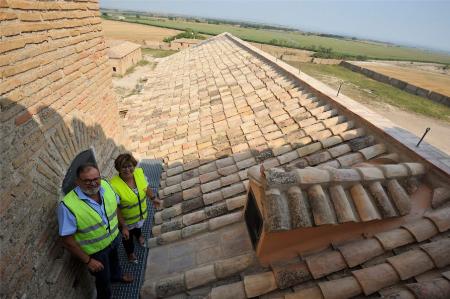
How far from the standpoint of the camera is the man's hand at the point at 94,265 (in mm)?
3021

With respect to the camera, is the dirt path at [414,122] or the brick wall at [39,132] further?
the dirt path at [414,122]

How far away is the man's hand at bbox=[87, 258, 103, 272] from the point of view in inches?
119

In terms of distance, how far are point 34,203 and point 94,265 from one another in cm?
97

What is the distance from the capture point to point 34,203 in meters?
2.72

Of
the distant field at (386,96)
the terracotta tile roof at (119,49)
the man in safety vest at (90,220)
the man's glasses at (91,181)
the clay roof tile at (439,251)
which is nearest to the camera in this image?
the clay roof tile at (439,251)

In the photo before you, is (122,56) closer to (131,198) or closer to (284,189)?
(131,198)

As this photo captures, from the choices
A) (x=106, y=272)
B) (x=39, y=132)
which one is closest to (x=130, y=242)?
(x=106, y=272)

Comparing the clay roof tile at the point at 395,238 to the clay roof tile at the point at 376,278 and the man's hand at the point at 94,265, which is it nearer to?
the clay roof tile at the point at 376,278

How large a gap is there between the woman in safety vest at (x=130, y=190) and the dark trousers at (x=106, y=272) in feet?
1.07

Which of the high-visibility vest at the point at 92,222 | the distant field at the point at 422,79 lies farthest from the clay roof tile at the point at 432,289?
the distant field at the point at 422,79

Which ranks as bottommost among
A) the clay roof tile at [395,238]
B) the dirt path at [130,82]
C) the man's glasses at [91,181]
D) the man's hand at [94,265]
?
the dirt path at [130,82]

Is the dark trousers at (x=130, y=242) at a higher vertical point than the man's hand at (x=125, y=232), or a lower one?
lower

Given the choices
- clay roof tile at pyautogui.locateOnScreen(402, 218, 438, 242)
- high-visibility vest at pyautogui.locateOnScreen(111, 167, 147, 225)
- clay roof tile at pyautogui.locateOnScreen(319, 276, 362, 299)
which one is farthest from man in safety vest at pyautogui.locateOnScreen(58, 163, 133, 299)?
clay roof tile at pyautogui.locateOnScreen(402, 218, 438, 242)

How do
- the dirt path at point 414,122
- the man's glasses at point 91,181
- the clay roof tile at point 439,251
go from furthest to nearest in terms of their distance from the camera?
the dirt path at point 414,122, the man's glasses at point 91,181, the clay roof tile at point 439,251
